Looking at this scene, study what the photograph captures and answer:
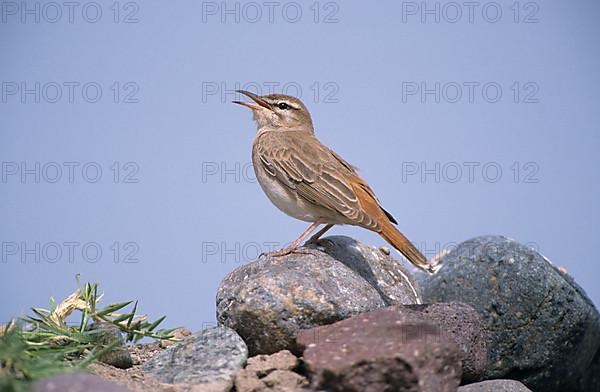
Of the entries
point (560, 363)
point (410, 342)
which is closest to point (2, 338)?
point (410, 342)

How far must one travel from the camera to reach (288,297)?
700cm

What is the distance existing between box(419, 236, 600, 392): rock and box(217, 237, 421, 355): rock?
68.2 inches

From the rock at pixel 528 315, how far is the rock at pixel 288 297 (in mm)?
1733

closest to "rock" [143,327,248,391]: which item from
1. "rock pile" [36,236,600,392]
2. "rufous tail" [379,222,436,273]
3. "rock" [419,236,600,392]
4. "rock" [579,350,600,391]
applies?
"rock pile" [36,236,600,392]

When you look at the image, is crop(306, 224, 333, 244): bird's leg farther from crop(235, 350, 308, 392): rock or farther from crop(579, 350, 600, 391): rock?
crop(579, 350, 600, 391): rock

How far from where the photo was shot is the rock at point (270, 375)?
5.99m

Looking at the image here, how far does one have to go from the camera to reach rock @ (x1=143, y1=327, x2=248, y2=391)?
20.2 ft

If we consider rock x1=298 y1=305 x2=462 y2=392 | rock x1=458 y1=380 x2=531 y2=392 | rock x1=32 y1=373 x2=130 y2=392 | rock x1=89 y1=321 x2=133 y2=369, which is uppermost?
rock x1=32 y1=373 x2=130 y2=392

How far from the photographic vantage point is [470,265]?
9531 millimetres

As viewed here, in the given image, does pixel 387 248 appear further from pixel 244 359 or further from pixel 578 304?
pixel 244 359

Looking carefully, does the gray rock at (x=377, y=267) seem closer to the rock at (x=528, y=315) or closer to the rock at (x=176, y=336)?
the rock at (x=528, y=315)

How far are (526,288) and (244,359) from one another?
445 cm

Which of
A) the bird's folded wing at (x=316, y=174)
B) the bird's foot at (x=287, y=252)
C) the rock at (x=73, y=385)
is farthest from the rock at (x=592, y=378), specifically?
the rock at (x=73, y=385)

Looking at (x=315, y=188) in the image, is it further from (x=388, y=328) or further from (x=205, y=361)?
(x=388, y=328)
